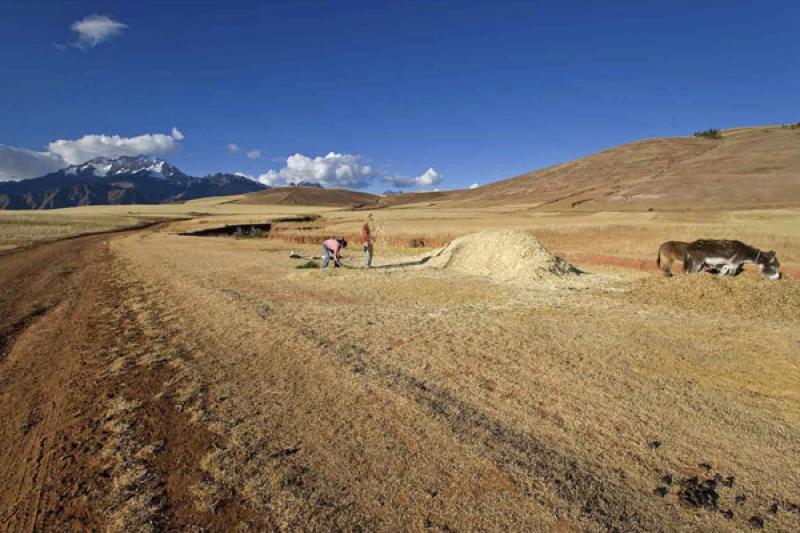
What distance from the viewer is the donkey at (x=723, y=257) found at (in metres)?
13.0

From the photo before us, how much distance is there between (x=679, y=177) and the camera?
55562 millimetres

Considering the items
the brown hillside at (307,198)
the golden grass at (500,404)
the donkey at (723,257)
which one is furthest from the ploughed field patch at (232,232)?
the brown hillside at (307,198)

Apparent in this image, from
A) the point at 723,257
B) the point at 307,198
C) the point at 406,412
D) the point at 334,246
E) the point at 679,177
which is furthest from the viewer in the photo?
the point at 307,198

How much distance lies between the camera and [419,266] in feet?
60.8

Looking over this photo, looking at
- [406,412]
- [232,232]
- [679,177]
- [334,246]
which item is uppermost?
[679,177]

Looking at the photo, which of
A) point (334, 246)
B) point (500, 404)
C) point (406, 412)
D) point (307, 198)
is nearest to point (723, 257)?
point (500, 404)

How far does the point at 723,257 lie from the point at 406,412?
42.1 feet

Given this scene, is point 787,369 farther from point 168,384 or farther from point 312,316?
point 168,384

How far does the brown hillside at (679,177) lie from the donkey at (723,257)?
34339mm

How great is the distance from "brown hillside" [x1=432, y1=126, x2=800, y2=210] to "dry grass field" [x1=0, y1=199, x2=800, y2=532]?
4186 centimetres

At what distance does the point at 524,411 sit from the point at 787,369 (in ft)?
15.7

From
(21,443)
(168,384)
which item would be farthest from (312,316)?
(21,443)

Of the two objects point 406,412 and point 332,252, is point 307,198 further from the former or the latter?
point 406,412

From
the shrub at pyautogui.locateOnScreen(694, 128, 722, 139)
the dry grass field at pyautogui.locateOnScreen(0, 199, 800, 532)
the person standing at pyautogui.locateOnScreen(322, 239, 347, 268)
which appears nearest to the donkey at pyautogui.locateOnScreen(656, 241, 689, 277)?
the dry grass field at pyautogui.locateOnScreen(0, 199, 800, 532)
